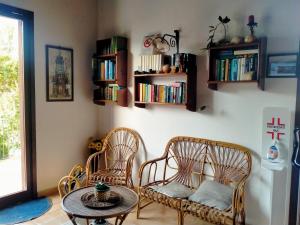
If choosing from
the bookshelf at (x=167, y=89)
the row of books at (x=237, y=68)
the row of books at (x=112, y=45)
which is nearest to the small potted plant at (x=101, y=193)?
the bookshelf at (x=167, y=89)

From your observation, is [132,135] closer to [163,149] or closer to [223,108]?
[163,149]

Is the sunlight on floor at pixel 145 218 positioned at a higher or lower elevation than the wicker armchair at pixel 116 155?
lower

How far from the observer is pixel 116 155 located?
3752 mm

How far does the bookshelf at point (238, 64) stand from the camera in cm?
247

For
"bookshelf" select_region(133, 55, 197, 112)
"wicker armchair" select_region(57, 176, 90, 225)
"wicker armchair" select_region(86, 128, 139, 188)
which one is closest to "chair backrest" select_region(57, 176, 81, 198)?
"wicker armchair" select_region(57, 176, 90, 225)

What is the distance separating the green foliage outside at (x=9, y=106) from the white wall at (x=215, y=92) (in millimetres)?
1280

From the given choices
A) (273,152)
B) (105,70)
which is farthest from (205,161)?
(105,70)

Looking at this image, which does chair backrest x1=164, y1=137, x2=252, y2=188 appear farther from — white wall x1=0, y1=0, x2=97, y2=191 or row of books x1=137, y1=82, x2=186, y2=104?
white wall x1=0, y1=0, x2=97, y2=191

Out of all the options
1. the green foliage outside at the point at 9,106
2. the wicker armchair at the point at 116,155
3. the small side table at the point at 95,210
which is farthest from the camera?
the wicker armchair at the point at 116,155

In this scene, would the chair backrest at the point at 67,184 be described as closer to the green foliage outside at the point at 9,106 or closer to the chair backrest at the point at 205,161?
the green foliage outside at the point at 9,106

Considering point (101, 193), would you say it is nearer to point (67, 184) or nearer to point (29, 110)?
point (67, 184)

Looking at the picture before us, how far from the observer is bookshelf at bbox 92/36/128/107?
3.55 metres

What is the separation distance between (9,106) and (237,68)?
2.52 m

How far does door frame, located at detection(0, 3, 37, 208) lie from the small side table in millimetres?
1215
